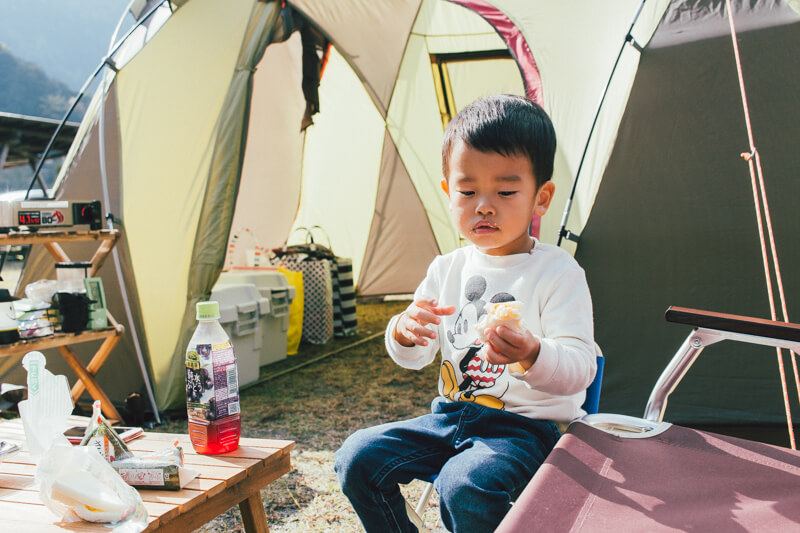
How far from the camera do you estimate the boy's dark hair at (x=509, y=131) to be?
111cm

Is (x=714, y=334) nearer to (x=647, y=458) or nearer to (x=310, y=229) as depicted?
(x=647, y=458)

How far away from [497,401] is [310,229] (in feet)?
13.5

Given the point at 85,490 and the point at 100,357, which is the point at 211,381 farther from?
the point at 100,357

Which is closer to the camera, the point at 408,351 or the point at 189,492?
the point at 189,492

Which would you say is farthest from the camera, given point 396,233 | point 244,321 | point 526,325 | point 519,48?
point 396,233

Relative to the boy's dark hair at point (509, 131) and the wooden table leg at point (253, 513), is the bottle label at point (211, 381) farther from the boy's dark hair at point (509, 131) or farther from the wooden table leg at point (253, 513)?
the boy's dark hair at point (509, 131)

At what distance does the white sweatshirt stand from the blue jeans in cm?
5

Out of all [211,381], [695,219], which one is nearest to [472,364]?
[211,381]

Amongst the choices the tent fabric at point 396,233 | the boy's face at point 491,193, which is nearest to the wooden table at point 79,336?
the boy's face at point 491,193

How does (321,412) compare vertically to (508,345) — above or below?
below

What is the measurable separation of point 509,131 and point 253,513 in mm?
977

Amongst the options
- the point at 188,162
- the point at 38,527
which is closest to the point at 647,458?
the point at 38,527

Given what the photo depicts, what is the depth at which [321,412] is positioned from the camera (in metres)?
2.74

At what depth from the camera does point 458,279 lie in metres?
1.30
